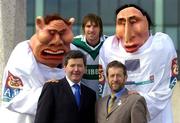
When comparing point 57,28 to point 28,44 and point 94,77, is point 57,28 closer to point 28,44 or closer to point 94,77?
point 28,44

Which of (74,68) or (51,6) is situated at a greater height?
(51,6)

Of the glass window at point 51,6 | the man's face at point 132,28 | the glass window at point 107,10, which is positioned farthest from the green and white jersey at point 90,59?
the glass window at point 51,6

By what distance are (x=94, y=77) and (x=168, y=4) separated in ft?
77.7

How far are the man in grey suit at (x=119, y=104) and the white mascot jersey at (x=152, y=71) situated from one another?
0.59 metres

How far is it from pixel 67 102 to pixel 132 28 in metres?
0.96

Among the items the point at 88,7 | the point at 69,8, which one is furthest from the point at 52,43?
the point at 69,8

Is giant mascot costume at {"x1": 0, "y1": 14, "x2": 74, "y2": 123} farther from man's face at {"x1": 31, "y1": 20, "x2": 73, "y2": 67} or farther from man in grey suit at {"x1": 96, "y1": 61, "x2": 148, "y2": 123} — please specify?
man in grey suit at {"x1": 96, "y1": 61, "x2": 148, "y2": 123}

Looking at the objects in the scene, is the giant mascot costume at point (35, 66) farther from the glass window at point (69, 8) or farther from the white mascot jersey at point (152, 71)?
the glass window at point (69, 8)

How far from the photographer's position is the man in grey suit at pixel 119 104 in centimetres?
401

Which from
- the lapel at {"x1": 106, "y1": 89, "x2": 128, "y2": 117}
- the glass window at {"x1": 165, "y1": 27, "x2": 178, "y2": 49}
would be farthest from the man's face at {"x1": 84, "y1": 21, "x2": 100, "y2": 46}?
the glass window at {"x1": 165, "y1": 27, "x2": 178, "y2": 49}

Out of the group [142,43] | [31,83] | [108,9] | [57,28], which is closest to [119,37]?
[142,43]

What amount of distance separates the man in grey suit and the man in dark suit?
0.46ft

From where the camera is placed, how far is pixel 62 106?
4320mm

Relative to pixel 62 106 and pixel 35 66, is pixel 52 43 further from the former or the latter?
pixel 62 106
